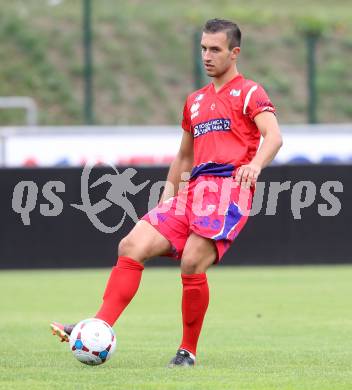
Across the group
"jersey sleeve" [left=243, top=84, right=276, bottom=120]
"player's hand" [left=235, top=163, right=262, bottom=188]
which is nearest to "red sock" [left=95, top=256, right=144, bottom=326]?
"player's hand" [left=235, top=163, right=262, bottom=188]

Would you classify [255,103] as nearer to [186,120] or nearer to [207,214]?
[186,120]

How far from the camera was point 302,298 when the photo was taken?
12797 millimetres

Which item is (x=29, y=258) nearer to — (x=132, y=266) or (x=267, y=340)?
(x=267, y=340)

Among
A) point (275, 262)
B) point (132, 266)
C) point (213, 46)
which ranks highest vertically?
point (213, 46)

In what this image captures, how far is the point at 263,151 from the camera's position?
23.1 feet

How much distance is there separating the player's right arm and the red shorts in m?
0.38

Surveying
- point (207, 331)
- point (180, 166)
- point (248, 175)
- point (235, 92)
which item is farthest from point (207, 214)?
point (207, 331)

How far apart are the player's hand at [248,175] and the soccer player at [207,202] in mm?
185

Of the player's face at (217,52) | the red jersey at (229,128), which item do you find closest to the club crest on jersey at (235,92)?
the red jersey at (229,128)

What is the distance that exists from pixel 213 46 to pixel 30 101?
20.6m

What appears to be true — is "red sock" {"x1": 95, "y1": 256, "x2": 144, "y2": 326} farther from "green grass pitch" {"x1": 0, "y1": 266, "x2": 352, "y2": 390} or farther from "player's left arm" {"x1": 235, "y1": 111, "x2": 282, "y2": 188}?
"player's left arm" {"x1": 235, "y1": 111, "x2": 282, "y2": 188}

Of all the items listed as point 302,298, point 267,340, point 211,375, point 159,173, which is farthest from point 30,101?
point 211,375

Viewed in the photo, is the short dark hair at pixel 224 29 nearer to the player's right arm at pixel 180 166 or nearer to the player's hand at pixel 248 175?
the player's right arm at pixel 180 166

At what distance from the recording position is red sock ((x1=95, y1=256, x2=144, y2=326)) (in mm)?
7154
